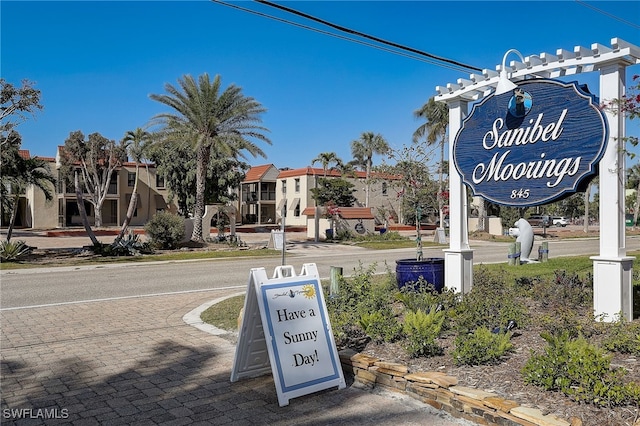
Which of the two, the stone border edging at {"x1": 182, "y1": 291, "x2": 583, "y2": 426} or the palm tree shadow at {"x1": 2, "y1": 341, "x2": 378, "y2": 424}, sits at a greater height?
the stone border edging at {"x1": 182, "y1": 291, "x2": 583, "y2": 426}

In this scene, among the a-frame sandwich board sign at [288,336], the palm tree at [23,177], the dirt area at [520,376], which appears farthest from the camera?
the palm tree at [23,177]

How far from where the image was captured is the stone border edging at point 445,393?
3959mm

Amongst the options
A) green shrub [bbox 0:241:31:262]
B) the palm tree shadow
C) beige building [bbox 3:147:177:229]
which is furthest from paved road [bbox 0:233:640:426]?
beige building [bbox 3:147:177:229]

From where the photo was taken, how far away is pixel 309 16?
10.4 metres

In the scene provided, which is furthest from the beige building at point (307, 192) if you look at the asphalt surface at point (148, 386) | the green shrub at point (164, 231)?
the asphalt surface at point (148, 386)

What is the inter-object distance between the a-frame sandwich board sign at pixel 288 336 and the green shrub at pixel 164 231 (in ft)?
69.4

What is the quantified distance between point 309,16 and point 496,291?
6242 mm

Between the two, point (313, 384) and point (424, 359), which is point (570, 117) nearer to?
point (424, 359)

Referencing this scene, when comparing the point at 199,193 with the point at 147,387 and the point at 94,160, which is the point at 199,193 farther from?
the point at 94,160

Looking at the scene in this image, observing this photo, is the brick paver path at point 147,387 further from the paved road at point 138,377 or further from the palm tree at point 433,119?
the palm tree at point 433,119

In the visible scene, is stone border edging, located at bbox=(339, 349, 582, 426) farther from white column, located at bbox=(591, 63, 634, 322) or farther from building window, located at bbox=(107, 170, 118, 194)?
building window, located at bbox=(107, 170, 118, 194)

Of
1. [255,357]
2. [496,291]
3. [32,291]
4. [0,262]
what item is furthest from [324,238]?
[255,357]

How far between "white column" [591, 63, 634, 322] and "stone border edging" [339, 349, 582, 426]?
3024mm

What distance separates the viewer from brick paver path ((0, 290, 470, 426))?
4.56 metres
